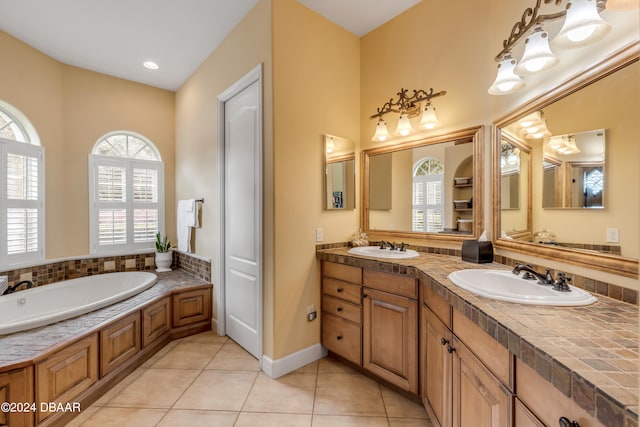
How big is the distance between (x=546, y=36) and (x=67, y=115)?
433 cm

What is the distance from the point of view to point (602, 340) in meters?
0.79

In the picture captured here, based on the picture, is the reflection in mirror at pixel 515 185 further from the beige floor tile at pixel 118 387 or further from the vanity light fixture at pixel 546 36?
the beige floor tile at pixel 118 387

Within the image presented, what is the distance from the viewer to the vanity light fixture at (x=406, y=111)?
2.15 m

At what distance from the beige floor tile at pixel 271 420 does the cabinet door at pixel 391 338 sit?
0.58 m

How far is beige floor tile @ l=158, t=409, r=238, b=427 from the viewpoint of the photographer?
1.66 metres

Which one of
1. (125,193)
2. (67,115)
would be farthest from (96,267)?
(67,115)

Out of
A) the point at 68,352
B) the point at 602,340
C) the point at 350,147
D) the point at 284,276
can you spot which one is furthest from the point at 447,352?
the point at 68,352

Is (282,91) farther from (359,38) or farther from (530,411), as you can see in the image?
(530,411)

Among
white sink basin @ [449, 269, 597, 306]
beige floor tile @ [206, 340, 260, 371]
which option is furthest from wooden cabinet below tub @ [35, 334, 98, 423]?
white sink basin @ [449, 269, 597, 306]

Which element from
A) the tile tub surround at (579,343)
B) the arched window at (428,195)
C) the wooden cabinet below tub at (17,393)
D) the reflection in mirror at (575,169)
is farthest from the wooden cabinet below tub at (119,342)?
the reflection in mirror at (575,169)

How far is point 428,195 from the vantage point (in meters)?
2.26

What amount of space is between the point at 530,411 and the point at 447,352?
0.55 meters

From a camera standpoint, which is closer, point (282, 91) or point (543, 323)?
point (543, 323)

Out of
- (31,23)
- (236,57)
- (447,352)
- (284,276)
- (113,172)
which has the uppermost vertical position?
(31,23)
